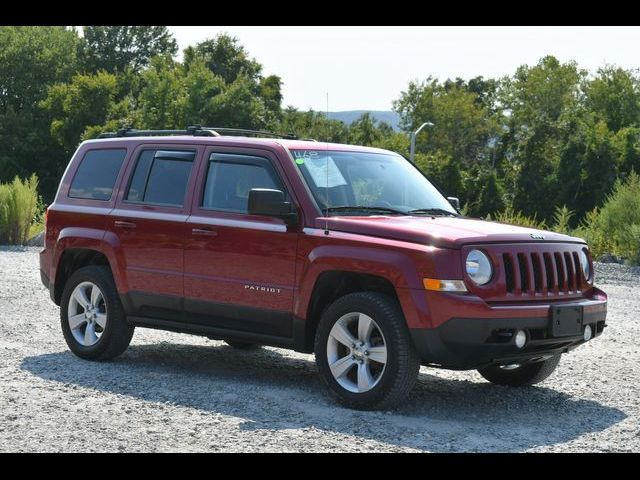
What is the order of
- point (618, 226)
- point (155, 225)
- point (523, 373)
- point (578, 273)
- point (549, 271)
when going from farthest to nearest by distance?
point (618, 226) < point (155, 225) < point (523, 373) < point (578, 273) < point (549, 271)

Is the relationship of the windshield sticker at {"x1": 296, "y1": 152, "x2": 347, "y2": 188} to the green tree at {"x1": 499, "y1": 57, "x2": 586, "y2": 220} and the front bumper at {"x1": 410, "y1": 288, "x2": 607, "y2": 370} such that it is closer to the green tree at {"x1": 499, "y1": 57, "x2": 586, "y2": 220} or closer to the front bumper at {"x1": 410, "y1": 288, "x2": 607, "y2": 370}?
the front bumper at {"x1": 410, "y1": 288, "x2": 607, "y2": 370}

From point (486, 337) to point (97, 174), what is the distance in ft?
14.2

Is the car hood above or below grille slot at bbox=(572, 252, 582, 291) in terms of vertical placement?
above

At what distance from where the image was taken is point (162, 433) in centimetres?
687

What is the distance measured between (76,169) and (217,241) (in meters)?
2.24

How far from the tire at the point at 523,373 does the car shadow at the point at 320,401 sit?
0.09 meters

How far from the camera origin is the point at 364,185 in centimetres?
865

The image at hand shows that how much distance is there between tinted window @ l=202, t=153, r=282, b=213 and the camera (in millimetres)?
8641

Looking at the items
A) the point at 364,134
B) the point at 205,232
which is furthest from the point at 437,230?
the point at 364,134

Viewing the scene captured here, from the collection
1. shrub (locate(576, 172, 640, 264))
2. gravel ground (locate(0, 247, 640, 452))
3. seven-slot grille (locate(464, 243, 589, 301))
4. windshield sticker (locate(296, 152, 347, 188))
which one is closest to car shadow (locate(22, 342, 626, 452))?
gravel ground (locate(0, 247, 640, 452))

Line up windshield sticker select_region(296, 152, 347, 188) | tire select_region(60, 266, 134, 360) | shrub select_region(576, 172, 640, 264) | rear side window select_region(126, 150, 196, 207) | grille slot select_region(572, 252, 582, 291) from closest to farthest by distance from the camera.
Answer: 1. grille slot select_region(572, 252, 582, 291)
2. windshield sticker select_region(296, 152, 347, 188)
3. rear side window select_region(126, 150, 196, 207)
4. tire select_region(60, 266, 134, 360)
5. shrub select_region(576, 172, 640, 264)

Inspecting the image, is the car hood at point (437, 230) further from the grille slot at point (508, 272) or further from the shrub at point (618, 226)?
the shrub at point (618, 226)

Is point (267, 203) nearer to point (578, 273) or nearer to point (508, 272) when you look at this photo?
point (508, 272)

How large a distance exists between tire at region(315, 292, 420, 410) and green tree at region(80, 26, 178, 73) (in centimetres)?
7916
